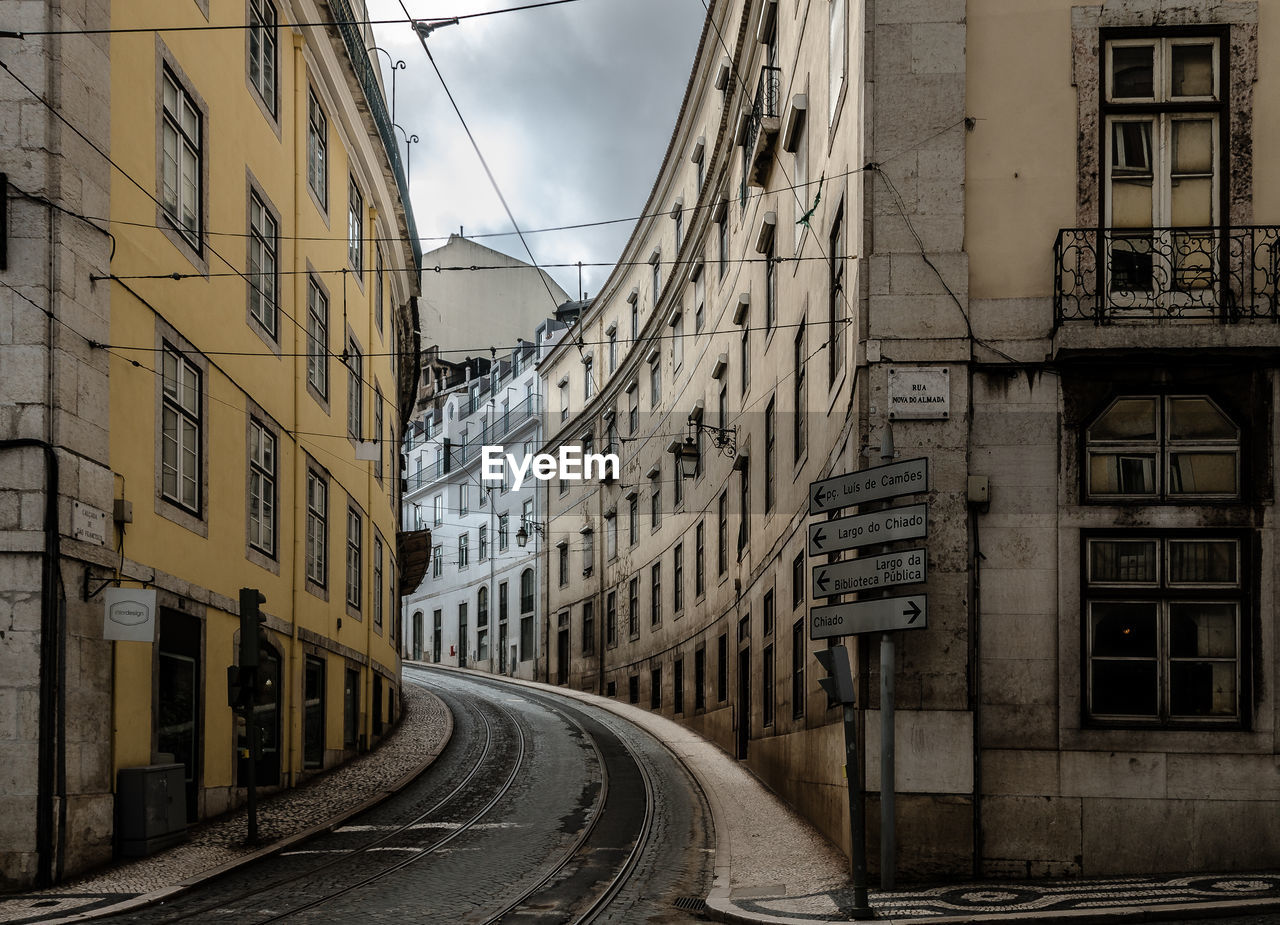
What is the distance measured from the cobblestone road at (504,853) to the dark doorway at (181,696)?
185 cm

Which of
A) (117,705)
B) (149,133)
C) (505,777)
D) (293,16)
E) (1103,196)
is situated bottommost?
(505,777)

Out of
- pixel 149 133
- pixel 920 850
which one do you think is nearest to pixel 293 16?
pixel 149 133

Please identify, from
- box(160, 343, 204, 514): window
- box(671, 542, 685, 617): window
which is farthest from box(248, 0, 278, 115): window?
box(671, 542, 685, 617): window

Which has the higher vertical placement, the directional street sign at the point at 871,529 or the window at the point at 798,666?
the directional street sign at the point at 871,529

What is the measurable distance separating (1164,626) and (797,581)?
603cm

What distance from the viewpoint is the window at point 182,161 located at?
15586 millimetres

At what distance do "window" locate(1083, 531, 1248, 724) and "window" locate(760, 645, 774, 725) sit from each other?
8.76 meters

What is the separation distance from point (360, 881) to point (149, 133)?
8.19 metres

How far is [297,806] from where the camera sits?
18312mm

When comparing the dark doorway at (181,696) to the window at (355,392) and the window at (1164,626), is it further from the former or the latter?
the window at (355,392)

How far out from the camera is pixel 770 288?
23297 millimetres

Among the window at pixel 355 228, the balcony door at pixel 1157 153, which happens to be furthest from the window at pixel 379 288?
the balcony door at pixel 1157 153

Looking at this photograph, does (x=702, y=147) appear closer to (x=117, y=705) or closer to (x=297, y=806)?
(x=297, y=806)

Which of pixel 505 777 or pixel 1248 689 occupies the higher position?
pixel 1248 689
